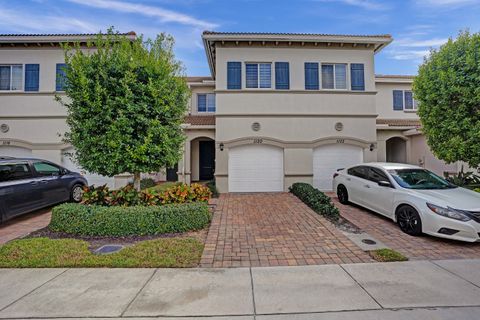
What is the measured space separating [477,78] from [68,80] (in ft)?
37.9

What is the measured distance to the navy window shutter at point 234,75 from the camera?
35.4 feet

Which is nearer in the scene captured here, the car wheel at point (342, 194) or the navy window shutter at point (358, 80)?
the car wheel at point (342, 194)

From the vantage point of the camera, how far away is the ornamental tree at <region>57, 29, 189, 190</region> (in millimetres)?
5707

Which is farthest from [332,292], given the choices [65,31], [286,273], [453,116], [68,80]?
[65,31]

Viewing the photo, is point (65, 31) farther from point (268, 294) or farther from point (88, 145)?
point (268, 294)

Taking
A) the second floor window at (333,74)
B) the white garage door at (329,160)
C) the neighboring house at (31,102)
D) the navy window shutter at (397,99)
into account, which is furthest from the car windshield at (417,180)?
the neighboring house at (31,102)

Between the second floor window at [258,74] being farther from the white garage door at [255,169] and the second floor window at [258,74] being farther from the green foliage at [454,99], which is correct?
the green foliage at [454,99]

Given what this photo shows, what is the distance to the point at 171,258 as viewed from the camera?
13.6 ft

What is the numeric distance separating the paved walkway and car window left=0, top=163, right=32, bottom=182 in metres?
1.28

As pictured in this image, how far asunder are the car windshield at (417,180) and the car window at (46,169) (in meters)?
10.3

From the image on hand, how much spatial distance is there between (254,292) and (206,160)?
39.9 feet

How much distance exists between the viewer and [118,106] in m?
5.79

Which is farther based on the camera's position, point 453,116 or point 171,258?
point 453,116

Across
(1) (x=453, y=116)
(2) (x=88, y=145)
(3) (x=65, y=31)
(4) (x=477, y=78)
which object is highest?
(3) (x=65, y=31)
